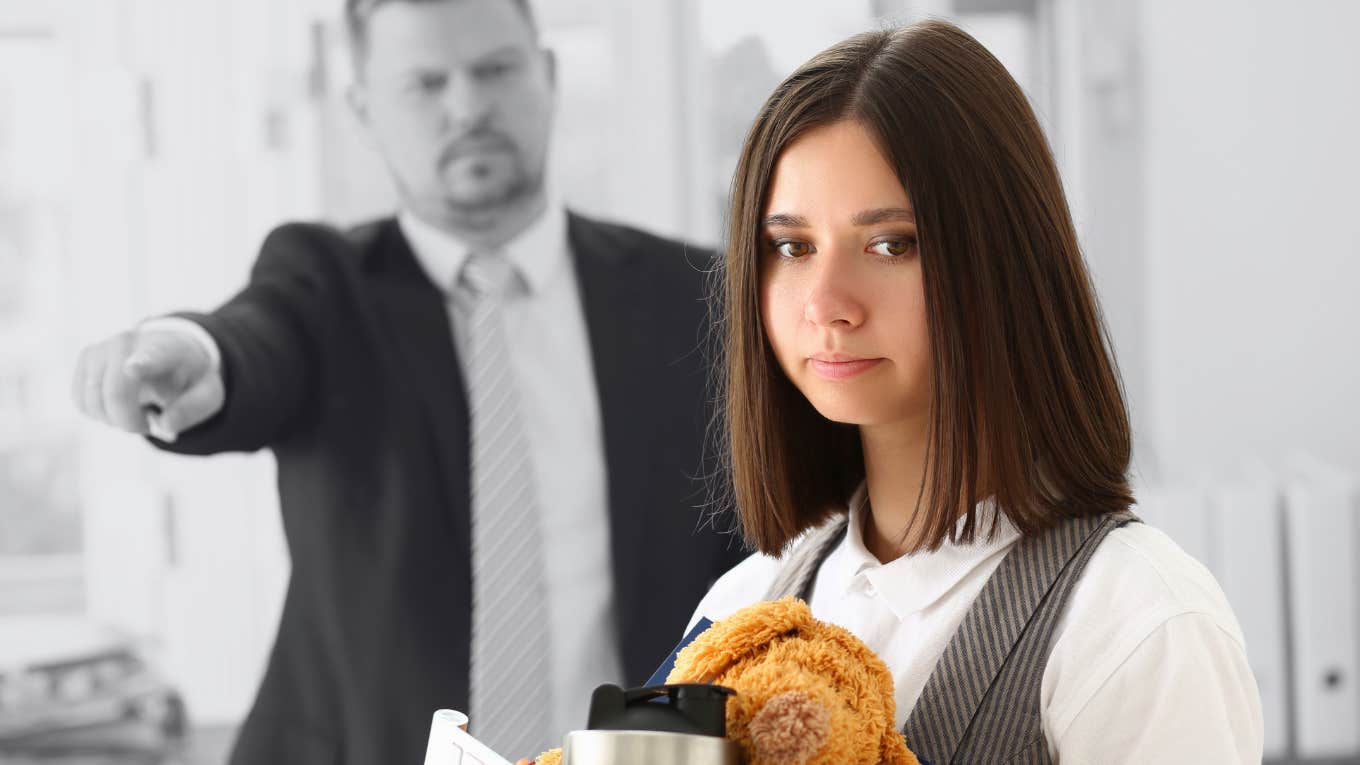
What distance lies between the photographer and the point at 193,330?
1613 mm

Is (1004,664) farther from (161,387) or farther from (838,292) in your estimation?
(161,387)

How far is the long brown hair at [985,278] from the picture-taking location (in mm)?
647

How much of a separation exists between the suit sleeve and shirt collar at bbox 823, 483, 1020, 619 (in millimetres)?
1079

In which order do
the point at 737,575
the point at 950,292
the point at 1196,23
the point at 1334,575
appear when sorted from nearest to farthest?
the point at 950,292
the point at 737,575
the point at 1334,575
the point at 1196,23

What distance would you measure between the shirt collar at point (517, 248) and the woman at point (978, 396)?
97cm

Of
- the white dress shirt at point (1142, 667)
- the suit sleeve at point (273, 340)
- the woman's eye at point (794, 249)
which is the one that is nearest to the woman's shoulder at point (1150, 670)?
the white dress shirt at point (1142, 667)

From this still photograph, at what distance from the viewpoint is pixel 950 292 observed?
65cm

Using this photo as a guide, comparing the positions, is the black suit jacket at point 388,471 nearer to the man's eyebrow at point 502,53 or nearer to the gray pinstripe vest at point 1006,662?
the man's eyebrow at point 502,53

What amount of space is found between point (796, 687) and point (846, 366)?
21cm

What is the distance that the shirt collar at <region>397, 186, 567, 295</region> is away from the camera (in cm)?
165

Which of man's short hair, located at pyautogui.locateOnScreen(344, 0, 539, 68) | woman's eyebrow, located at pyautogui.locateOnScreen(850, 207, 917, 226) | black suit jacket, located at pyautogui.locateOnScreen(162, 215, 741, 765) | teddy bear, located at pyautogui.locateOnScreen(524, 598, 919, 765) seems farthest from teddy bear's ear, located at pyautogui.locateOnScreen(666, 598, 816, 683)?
man's short hair, located at pyautogui.locateOnScreen(344, 0, 539, 68)

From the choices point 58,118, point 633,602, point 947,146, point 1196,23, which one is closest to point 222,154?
point 58,118

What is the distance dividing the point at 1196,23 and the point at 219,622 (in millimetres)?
1653

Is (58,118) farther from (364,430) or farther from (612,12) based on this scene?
(612,12)
